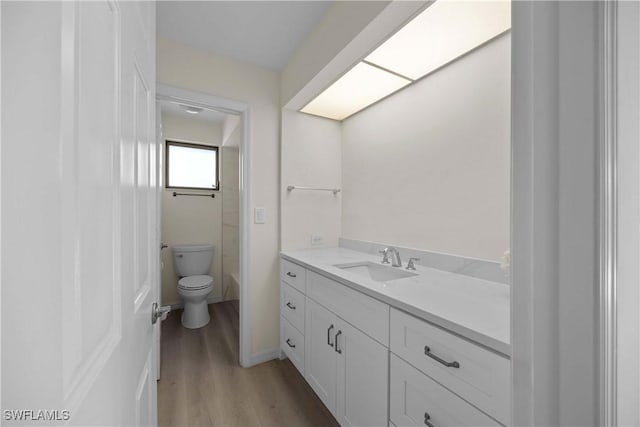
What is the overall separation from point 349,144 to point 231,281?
90.9 inches

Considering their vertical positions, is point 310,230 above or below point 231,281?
above

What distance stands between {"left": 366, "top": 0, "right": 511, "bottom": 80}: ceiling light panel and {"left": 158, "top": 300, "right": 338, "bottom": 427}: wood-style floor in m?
2.11

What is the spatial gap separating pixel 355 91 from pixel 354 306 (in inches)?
57.7

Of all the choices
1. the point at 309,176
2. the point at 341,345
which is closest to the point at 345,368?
the point at 341,345

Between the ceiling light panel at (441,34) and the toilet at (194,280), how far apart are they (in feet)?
8.40

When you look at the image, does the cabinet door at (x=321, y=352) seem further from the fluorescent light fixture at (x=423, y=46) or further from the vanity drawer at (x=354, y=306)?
the fluorescent light fixture at (x=423, y=46)

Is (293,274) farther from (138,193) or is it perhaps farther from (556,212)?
(556,212)

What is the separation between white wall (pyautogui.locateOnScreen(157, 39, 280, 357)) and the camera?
190cm

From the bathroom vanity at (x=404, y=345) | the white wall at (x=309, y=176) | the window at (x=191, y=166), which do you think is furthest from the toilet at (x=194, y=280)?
the bathroom vanity at (x=404, y=345)

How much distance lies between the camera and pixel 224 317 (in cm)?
289

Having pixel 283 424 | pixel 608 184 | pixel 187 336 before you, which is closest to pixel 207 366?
pixel 187 336

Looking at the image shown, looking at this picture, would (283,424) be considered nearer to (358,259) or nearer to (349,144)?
(358,259)

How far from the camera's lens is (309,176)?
7.19 feet

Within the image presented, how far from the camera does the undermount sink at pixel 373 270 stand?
153cm
